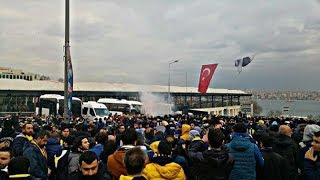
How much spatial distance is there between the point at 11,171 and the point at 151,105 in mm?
52653

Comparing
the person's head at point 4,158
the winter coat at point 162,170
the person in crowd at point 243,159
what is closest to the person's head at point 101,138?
the person's head at point 4,158

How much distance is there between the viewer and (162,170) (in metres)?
4.92

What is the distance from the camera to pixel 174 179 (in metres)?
4.98

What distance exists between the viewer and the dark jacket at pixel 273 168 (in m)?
5.84

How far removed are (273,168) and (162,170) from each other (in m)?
1.97

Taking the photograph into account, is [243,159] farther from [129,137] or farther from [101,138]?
[101,138]

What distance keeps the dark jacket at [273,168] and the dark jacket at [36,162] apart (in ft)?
11.4

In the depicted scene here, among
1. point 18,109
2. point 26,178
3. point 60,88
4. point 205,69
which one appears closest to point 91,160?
point 26,178

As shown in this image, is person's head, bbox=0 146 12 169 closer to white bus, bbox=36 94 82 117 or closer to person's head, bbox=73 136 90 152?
person's head, bbox=73 136 90 152

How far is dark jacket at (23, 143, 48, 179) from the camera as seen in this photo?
6172 millimetres

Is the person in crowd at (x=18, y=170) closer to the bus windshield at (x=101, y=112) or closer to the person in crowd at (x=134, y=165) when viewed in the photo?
the person in crowd at (x=134, y=165)

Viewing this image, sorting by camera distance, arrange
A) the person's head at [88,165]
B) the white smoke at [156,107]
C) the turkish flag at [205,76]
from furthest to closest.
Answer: the white smoke at [156,107] → the turkish flag at [205,76] → the person's head at [88,165]

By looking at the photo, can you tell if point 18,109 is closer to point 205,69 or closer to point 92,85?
point 92,85

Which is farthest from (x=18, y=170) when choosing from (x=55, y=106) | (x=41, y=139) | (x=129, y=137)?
(x=55, y=106)
